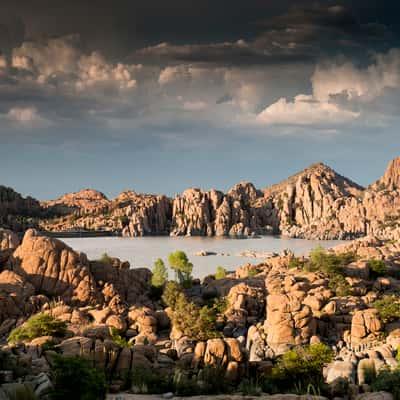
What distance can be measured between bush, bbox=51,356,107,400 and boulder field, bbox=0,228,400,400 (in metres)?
1.42

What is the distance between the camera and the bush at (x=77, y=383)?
13.2m

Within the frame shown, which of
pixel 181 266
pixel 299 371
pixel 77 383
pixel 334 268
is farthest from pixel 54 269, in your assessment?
pixel 334 268

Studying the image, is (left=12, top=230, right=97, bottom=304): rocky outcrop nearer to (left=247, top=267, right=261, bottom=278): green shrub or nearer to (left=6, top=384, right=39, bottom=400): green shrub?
(left=247, top=267, right=261, bottom=278): green shrub

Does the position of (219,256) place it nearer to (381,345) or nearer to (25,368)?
(381,345)

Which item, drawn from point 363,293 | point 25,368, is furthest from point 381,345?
point 25,368

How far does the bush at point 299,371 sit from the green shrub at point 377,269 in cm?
3185

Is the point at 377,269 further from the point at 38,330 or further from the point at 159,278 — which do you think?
the point at 38,330

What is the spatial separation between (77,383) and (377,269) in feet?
155

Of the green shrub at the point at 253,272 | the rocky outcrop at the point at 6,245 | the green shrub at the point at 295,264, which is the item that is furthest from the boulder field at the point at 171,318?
the green shrub at the point at 295,264

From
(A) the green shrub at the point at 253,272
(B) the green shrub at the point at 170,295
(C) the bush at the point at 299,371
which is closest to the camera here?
(C) the bush at the point at 299,371

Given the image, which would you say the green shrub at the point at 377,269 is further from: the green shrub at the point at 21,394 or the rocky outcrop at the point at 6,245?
the green shrub at the point at 21,394

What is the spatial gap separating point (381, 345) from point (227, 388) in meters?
17.6

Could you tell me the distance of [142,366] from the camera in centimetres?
1981

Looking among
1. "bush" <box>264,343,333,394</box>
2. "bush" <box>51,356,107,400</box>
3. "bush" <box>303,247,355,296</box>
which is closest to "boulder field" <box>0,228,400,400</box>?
"bush" <box>303,247,355,296</box>
